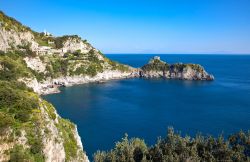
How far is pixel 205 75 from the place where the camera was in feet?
540

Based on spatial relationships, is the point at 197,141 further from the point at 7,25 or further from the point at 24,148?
the point at 7,25

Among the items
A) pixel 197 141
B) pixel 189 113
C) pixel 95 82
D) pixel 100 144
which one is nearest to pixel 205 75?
pixel 95 82

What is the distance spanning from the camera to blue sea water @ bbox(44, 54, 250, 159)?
6969cm

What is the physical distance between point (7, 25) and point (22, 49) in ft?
41.9

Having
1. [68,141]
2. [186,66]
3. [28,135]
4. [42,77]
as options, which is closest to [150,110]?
[68,141]

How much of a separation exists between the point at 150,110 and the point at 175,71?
8570cm

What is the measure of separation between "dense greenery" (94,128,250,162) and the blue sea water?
25.1 meters

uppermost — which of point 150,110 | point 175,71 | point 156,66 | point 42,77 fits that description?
point 156,66

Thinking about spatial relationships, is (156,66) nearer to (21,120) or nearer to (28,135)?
(21,120)

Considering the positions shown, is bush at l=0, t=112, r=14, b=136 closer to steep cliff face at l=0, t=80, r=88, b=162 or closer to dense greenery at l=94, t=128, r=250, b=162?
steep cliff face at l=0, t=80, r=88, b=162

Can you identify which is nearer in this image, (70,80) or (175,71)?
(70,80)

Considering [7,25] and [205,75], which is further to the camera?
[205,75]

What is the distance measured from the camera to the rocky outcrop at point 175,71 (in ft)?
544

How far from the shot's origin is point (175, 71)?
174m
